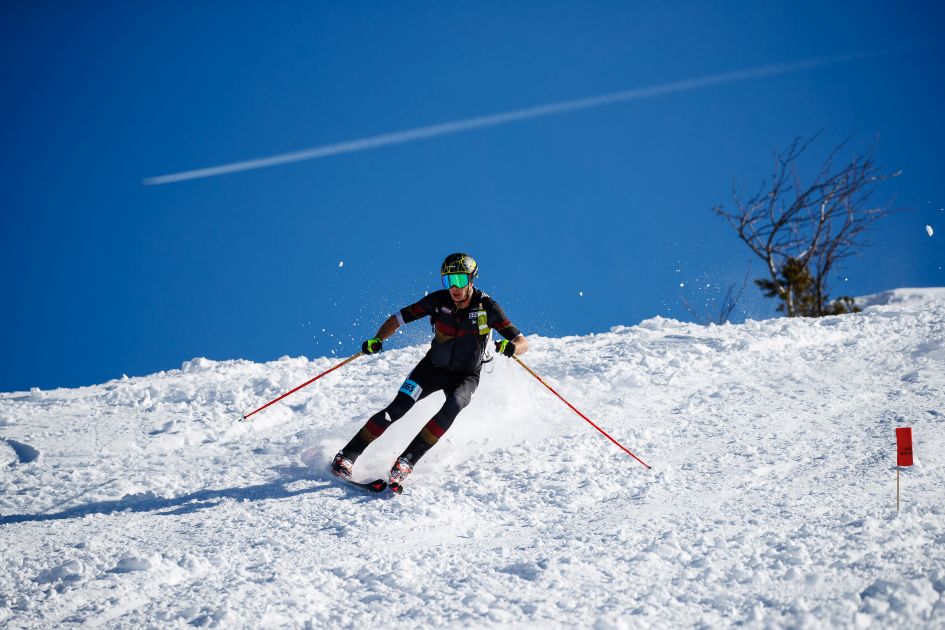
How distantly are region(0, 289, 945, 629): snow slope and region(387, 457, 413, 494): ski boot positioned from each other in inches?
5.4

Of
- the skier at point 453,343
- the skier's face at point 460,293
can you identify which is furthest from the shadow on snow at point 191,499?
the skier's face at point 460,293

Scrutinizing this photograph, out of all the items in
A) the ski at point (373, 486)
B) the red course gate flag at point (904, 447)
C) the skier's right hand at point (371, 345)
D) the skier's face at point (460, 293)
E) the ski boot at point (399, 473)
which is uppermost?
the skier's face at point (460, 293)

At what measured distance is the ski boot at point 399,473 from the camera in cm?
514

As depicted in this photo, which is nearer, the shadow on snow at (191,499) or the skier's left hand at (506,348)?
the shadow on snow at (191,499)

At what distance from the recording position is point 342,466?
17.8ft

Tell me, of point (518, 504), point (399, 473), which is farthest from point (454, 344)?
point (518, 504)

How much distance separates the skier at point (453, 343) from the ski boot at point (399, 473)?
375 mm

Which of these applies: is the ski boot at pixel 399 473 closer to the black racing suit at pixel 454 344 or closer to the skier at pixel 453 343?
the skier at pixel 453 343

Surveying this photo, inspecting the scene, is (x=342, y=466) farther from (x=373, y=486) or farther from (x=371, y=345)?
(x=371, y=345)

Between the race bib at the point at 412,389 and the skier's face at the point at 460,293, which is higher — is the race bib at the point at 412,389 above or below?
below

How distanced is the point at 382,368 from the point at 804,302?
15.8m

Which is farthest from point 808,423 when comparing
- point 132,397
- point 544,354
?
point 132,397

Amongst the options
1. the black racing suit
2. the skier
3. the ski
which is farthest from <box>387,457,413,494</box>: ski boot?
the black racing suit

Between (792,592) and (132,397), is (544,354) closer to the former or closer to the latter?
(132,397)
